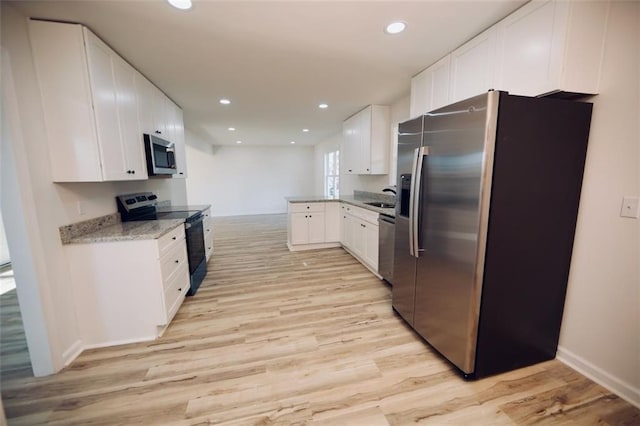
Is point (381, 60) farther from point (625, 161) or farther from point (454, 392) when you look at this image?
point (454, 392)

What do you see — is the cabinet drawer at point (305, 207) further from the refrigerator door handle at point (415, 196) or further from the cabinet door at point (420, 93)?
the refrigerator door handle at point (415, 196)

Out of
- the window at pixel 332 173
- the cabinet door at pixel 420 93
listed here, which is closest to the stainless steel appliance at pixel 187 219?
the cabinet door at pixel 420 93

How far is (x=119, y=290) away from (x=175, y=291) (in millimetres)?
467

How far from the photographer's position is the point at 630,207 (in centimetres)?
148

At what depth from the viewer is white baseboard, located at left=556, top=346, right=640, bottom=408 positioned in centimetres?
152

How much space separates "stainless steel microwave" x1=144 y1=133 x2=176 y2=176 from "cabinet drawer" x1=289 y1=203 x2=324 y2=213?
1.91m

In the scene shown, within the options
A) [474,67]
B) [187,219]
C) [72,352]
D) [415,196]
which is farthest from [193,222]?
[474,67]

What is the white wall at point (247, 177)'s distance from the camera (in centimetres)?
817

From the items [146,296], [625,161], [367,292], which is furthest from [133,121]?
[625,161]

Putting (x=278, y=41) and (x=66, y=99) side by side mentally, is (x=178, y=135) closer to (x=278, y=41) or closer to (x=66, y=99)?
(x=66, y=99)

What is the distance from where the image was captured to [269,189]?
8867 mm

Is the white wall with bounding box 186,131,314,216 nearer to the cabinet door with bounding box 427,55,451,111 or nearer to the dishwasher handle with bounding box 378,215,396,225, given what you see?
the dishwasher handle with bounding box 378,215,396,225

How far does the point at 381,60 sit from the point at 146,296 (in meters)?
2.97

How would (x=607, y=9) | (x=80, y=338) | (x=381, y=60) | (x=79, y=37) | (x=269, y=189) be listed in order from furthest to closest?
(x=269, y=189) < (x=381, y=60) < (x=80, y=338) < (x=79, y=37) < (x=607, y=9)
